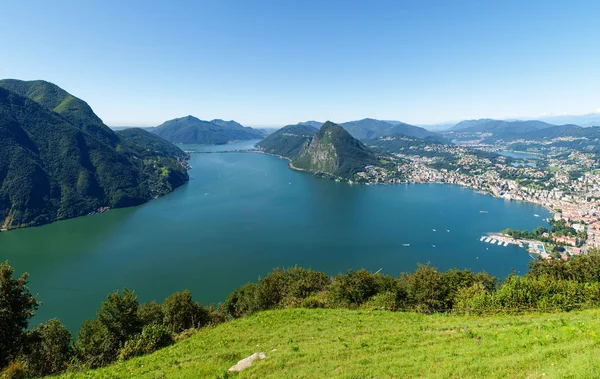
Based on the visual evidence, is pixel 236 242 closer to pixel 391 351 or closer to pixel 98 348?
pixel 98 348

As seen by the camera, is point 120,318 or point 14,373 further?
point 120,318

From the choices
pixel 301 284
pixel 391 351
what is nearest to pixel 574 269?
pixel 301 284

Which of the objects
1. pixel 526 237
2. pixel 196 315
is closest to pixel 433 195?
pixel 526 237

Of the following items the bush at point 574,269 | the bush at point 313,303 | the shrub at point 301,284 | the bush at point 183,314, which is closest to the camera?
the bush at point 313,303

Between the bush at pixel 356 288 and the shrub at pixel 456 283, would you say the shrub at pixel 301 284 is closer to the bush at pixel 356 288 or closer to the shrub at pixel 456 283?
the bush at pixel 356 288

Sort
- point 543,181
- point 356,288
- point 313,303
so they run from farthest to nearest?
point 543,181 → point 356,288 → point 313,303

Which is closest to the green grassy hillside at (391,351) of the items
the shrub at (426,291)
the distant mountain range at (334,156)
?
the shrub at (426,291)

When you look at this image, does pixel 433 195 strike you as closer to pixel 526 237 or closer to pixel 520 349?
pixel 526 237
